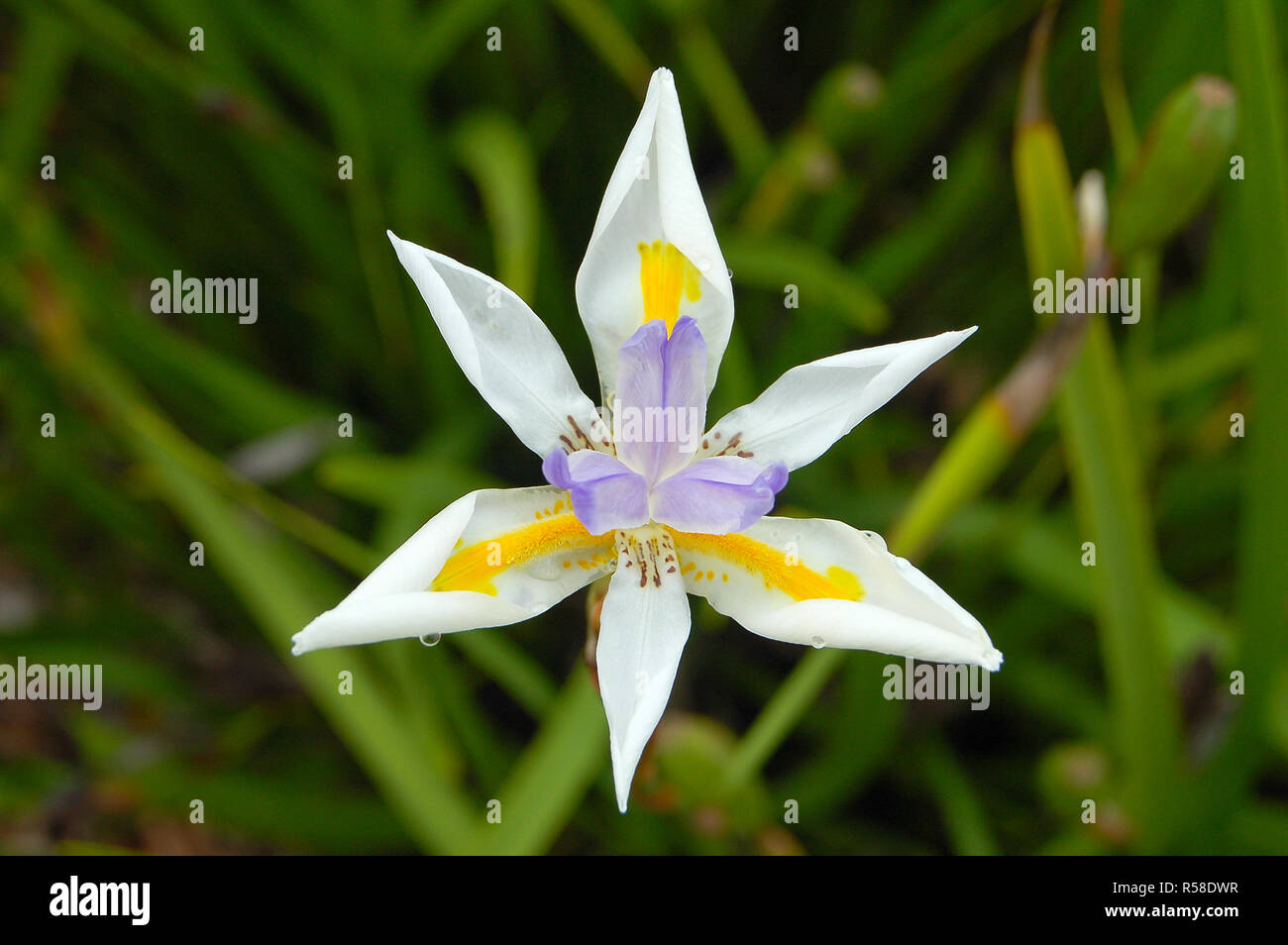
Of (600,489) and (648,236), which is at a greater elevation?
(648,236)

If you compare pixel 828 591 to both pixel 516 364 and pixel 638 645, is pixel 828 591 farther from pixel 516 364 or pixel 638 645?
pixel 516 364

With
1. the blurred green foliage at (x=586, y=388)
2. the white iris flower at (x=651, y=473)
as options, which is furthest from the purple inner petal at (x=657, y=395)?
the blurred green foliage at (x=586, y=388)

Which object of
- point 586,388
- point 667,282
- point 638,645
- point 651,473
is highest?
point 586,388

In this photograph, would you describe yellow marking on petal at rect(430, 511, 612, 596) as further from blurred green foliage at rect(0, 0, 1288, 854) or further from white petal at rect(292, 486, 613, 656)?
blurred green foliage at rect(0, 0, 1288, 854)

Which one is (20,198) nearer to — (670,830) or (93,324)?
(93,324)

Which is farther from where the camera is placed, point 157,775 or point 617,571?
point 157,775

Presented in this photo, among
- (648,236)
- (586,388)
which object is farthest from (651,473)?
(586,388)
